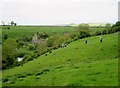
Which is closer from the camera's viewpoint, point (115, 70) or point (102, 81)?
point (102, 81)

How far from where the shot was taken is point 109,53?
151 feet

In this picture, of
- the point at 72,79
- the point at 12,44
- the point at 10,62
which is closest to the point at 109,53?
the point at 72,79

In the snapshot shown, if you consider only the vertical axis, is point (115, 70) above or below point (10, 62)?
above

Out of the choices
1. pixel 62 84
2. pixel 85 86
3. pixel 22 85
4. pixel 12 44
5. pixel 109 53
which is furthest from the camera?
pixel 12 44

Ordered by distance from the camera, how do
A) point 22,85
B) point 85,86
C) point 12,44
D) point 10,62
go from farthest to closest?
point 12,44 → point 10,62 → point 22,85 → point 85,86

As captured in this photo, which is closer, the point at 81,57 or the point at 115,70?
the point at 115,70

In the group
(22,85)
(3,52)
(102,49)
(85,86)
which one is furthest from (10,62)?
(85,86)

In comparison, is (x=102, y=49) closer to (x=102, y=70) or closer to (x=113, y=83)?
(x=102, y=70)

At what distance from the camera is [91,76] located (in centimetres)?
2475

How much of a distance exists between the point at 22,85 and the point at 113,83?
893cm

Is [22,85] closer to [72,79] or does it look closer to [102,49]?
[72,79]

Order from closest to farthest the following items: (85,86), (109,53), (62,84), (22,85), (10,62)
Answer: (85,86), (62,84), (22,85), (109,53), (10,62)

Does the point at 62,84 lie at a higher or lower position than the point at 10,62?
higher

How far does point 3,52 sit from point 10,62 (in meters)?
4.59
